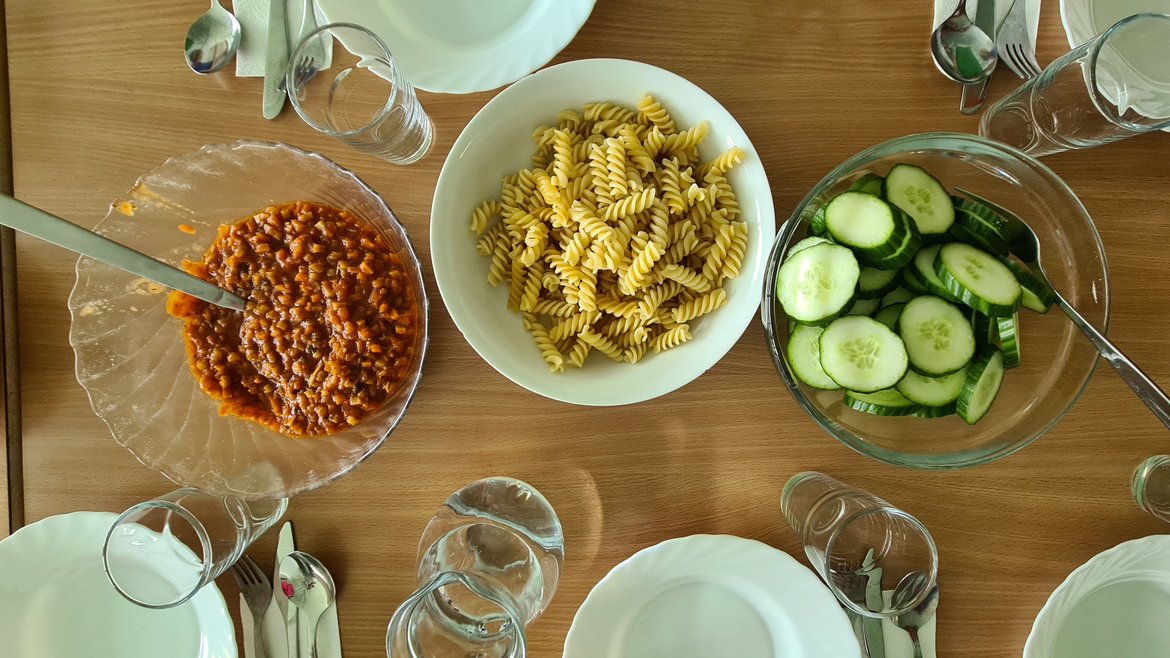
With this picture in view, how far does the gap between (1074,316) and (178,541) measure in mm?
1994

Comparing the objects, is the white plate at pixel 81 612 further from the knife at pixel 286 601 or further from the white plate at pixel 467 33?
the white plate at pixel 467 33

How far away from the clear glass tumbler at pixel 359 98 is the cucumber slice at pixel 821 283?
3.05ft

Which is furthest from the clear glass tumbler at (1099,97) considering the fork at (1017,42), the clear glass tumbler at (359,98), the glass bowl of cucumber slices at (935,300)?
the clear glass tumbler at (359,98)

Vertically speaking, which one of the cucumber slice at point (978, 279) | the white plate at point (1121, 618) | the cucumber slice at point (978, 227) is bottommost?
the white plate at point (1121, 618)

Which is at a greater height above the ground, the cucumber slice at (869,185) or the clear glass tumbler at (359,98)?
the cucumber slice at (869,185)

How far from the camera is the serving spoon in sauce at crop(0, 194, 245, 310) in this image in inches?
46.3

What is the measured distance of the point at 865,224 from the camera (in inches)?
51.7

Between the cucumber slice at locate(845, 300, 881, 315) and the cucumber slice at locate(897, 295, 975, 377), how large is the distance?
95 mm

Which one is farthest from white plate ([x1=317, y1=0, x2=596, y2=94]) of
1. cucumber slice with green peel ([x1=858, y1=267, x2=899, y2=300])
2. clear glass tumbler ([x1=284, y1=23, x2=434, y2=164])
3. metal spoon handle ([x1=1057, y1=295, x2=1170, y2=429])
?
metal spoon handle ([x1=1057, y1=295, x2=1170, y2=429])

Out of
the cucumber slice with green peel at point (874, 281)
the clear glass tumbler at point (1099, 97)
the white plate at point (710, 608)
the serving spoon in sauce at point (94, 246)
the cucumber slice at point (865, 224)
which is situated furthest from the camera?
the white plate at point (710, 608)

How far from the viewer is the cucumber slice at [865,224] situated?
1287 mm

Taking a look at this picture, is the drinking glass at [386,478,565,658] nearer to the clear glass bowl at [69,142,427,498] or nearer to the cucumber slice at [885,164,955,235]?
the clear glass bowl at [69,142,427,498]

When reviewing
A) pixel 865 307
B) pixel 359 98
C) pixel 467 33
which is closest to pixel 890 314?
pixel 865 307

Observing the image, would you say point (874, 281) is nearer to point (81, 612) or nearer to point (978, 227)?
point (978, 227)
